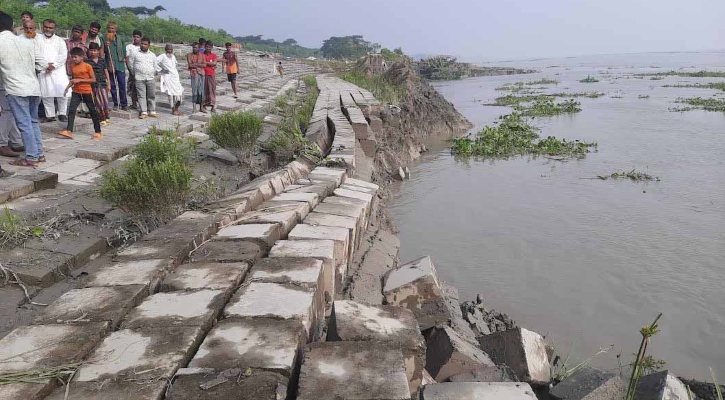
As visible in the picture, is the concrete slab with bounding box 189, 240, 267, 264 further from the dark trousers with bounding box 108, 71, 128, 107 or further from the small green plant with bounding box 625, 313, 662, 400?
the dark trousers with bounding box 108, 71, 128, 107

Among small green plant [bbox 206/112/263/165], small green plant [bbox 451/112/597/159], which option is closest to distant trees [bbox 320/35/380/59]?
small green plant [bbox 451/112/597/159]

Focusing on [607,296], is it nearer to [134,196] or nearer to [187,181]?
[187,181]

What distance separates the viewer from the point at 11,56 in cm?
503

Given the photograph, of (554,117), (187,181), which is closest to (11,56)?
(187,181)

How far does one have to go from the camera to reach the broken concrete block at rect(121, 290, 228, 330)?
2258mm

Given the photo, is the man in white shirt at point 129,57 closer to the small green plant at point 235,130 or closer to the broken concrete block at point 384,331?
the small green plant at point 235,130

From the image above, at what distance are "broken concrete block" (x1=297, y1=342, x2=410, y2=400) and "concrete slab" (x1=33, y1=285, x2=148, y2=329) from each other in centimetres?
99

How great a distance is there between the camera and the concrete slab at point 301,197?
4.04 m

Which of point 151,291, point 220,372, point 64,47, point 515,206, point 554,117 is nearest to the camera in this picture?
point 220,372

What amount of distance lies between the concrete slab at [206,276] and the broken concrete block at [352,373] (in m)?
0.78

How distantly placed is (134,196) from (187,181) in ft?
1.39

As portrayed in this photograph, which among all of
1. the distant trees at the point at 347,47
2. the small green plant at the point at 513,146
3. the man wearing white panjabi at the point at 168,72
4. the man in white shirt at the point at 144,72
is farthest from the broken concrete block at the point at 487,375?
the distant trees at the point at 347,47

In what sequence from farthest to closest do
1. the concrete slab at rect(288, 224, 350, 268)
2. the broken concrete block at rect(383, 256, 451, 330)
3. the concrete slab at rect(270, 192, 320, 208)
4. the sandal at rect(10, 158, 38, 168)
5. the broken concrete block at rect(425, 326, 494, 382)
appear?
the sandal at rect(10, 158, 38, 168) < the concrete slab at rect(270, 192, 320, 208) < the broken concrete block at rect(383, 256, 451, 330) < the concrete slab at rect(288, 224, 350, 268) < the broken concrete block at rect(425, 326, 494, 382)

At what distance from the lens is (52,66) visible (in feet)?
22.4
